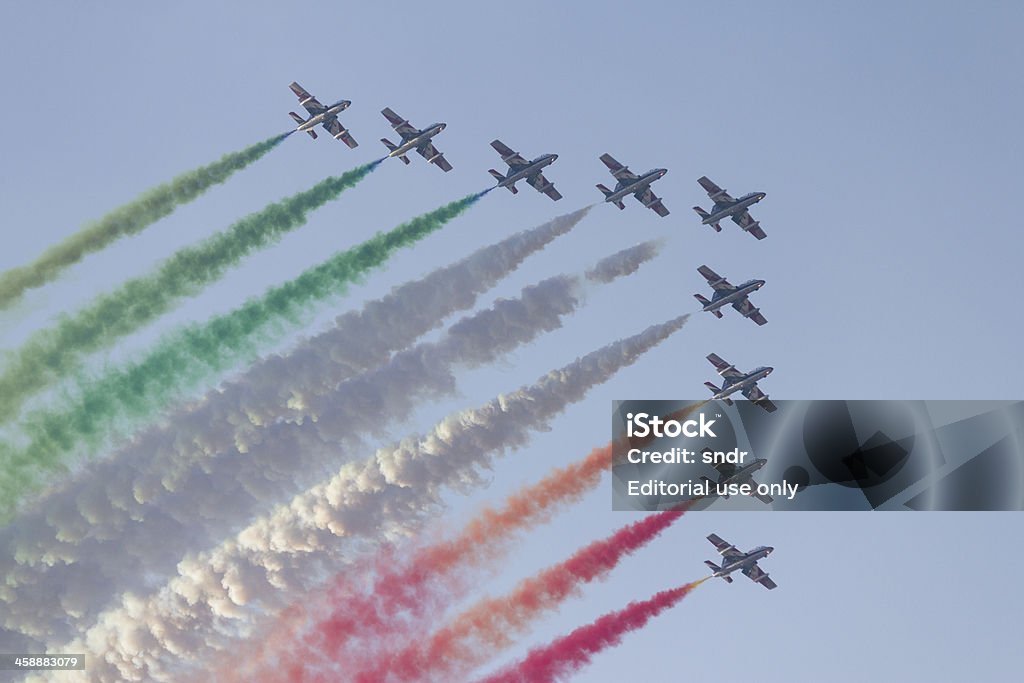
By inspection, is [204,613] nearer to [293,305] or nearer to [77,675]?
[77,675]

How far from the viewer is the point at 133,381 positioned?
100688mm

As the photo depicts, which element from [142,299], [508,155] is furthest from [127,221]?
[508,155]

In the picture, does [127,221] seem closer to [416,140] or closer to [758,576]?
[416,140]

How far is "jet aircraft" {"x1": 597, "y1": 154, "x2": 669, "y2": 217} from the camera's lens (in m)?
109

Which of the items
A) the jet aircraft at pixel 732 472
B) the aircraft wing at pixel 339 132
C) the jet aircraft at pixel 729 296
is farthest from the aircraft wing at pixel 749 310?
the aircraft wing at pixel 339 132

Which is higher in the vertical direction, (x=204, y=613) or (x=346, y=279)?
(x=346, y=279)

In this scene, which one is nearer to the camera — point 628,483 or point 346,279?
point 628,483

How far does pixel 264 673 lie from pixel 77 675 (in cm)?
1135

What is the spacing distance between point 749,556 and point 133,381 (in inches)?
1575

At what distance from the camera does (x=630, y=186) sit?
110m

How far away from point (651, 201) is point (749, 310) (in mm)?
10281

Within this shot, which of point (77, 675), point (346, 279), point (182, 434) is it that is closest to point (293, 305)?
point (346, 279)

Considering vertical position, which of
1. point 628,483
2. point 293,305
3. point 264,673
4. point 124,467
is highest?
point 293,305

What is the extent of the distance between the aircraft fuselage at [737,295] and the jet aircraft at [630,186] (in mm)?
8573
